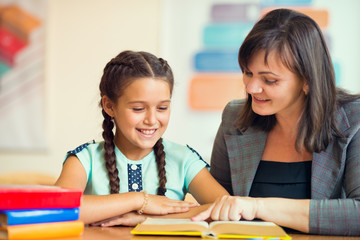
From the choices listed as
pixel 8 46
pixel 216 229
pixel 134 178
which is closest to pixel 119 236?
pixel 216 229

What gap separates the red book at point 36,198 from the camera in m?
1.12

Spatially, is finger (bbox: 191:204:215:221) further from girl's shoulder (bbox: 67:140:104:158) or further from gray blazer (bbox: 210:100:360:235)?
girl's shoulder (bbox: 67:140:104:158)

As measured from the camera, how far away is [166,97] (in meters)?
1.64

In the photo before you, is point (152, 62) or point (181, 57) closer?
point (152, 62)

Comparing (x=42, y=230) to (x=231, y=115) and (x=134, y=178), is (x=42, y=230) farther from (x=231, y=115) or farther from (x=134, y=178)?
(x=231, y=115)

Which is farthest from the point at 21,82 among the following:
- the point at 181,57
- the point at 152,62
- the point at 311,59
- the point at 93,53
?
the point at 311,59

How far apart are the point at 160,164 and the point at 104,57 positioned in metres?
2.45

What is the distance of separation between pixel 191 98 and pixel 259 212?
242cm

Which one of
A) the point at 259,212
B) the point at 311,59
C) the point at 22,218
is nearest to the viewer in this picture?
the point at 22,218

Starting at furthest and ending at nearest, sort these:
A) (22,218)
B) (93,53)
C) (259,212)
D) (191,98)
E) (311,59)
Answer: (93,53) < (191,98) < (311,59) < (259,212) < (22,218)

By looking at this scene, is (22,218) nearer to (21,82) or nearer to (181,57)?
(181,57)

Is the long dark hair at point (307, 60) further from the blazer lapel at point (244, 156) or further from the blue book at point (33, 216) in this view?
the blue book at point (33, 216)

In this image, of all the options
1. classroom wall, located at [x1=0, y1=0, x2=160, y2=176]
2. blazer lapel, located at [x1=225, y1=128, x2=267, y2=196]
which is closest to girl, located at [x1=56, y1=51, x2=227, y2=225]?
blazer lapel, located at [x1=225, y1=128, x2=267, y2=196]

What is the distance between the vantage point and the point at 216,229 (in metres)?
1.23
